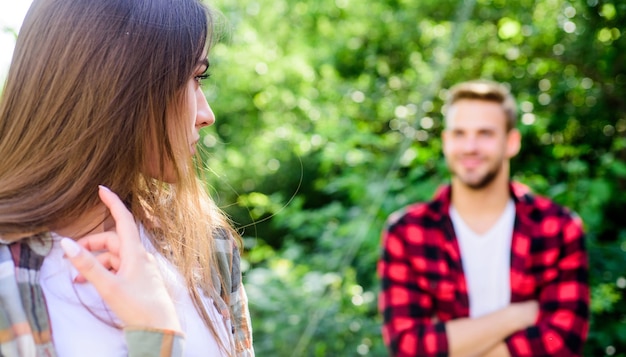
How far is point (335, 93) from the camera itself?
4566 millimetres

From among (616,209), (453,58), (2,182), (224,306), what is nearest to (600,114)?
(616,209)

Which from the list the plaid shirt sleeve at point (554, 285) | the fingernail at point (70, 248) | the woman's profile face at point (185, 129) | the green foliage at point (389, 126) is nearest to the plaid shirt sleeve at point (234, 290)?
the woman's profile face at point (185, 129)

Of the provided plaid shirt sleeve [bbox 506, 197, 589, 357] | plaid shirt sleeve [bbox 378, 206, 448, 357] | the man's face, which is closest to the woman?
plaid shirt sleeve [bbox 378, 206, 448, 357]

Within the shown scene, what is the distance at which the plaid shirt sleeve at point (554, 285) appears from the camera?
7.48 ft

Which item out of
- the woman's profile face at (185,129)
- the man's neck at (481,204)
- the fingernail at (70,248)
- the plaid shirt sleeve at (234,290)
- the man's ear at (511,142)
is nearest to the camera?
the fingernail at (70,248)

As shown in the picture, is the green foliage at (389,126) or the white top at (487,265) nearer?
the white top at (487,265)

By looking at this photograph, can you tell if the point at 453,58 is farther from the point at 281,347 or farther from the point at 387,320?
the point at 387,320

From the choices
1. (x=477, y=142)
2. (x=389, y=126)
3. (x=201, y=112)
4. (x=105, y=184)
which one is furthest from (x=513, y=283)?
(x=389, y=126)

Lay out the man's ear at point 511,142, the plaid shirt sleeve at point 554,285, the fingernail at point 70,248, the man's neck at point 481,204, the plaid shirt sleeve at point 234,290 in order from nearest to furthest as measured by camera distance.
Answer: the fingernail at point 70,248, the plaid shirt sleeve at point 234,290, the plaid shirt sleeve at point 554,285, the man's neck at point 481,204, the man's ear at point 511,142

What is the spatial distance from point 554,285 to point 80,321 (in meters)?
1.64

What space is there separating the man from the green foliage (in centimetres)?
112

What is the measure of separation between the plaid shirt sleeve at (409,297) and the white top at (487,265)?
10cm

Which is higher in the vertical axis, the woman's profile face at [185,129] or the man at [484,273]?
the woman's profile face at [185,129]

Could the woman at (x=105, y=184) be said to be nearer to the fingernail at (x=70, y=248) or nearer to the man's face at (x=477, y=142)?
the fingernail at (x=70, y=248)
